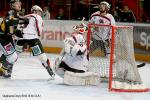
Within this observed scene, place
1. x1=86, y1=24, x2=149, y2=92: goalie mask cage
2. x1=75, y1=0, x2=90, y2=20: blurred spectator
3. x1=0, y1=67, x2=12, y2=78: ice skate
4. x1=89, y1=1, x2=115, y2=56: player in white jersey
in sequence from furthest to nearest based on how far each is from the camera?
x1=75, y1=0, x2=90, y2=20: blurred spectator, x1=89, y1=1, x2=115, y2=56: player in white jersey, x1=0, y1=67, x2=12, y2=78: ice skate, x1=86, y1=24, x2=149, y2=92: goalie mask cage

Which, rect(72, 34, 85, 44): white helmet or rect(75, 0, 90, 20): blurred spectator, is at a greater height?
rect(75, 0, 90, 20): blurred spectator

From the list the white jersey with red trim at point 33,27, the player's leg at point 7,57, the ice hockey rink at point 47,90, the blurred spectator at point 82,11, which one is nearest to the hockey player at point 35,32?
the white jersey with red trim at point 33,27

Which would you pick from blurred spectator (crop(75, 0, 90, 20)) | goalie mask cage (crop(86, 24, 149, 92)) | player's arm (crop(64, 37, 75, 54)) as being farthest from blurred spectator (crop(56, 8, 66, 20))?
player's arm (crop(64, 37, 75, 54))

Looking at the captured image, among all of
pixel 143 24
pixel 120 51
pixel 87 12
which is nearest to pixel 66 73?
pixel 120 51

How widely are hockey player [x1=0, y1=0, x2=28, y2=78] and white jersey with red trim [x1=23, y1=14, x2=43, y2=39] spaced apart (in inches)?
3.9

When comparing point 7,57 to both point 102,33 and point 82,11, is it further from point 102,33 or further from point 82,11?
point 82,11

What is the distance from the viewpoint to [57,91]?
729 cm

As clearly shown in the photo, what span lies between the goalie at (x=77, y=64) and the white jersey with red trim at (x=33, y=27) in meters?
0.64

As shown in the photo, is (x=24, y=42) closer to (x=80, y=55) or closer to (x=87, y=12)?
(x=80, y=55)

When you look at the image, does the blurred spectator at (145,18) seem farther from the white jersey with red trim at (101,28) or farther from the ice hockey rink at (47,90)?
the white jersey with red trim at (101,28)

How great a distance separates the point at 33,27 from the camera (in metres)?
8.29

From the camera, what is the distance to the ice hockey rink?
6789 millimetres

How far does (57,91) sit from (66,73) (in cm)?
53

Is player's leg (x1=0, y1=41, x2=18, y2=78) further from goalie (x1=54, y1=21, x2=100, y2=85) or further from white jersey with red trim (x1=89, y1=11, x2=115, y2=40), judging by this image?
white jersey with red trim (x1=89, y1=11, x2=115, y2=40)
